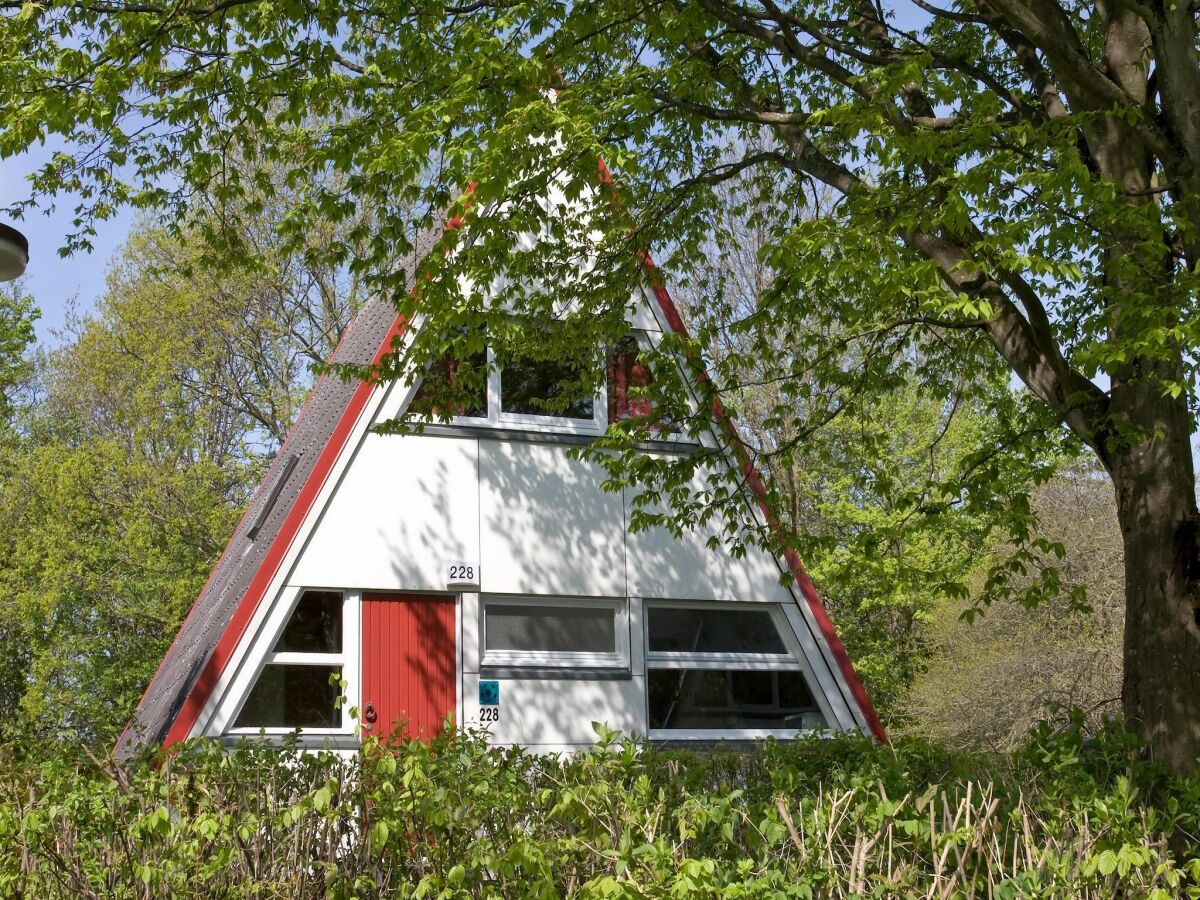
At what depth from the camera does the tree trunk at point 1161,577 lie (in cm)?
728

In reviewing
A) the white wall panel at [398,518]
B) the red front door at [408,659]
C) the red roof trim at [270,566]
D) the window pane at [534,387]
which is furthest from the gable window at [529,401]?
the red front door at [408,659]

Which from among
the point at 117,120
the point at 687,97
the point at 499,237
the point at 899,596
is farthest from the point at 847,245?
the point at 899,596

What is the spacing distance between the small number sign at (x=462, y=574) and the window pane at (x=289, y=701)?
1.44 m

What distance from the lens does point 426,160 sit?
25.5 feet

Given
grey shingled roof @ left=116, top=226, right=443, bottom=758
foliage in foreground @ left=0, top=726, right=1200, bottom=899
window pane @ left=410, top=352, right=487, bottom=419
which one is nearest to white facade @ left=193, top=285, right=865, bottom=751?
grey shingled roof @ left=116, top=226, right=443, bottom=758

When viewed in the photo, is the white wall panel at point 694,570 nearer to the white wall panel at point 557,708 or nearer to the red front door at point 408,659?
the white wall panel at point 557,708

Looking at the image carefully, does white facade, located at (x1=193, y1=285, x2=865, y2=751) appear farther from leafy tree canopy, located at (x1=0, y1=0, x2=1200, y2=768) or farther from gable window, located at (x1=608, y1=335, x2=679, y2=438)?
leafy tree canopy, located at (x1=0, y1=0, x2=1200, y2=768)

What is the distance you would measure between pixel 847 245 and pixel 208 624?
8718 mm

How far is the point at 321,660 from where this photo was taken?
452 inches

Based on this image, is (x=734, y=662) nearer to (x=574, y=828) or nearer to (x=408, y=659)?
(x=408, y=659)

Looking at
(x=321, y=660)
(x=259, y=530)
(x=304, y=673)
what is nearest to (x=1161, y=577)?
(x=321, y=660)

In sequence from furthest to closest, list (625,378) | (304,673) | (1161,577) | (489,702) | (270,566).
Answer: (625,378) → (489,702) → (304,673) → (270,566) → (1161,577)

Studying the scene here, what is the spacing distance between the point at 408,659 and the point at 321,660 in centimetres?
80

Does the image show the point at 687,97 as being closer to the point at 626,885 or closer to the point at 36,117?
the point at 36,117
